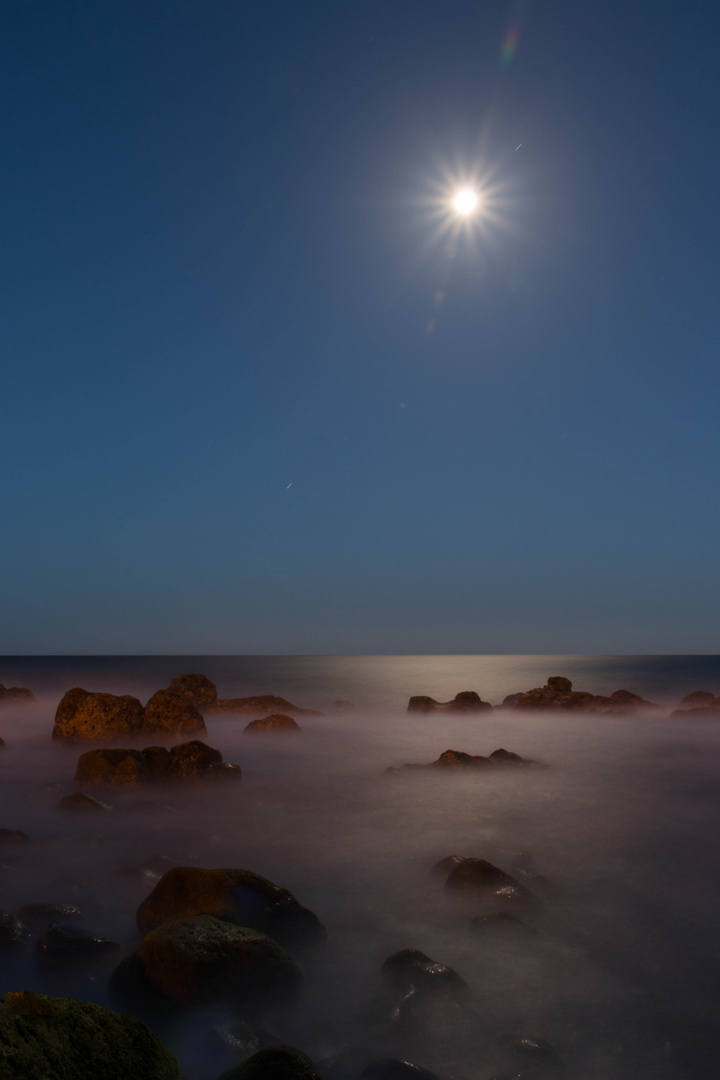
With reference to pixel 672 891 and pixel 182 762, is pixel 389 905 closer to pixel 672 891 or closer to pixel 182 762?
pixel 672 891

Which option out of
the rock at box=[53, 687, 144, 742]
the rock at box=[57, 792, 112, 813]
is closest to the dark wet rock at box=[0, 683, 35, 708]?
the rock at box=[53, 687, 144, 742]

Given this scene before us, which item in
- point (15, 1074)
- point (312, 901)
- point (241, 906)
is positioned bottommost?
point (312, 901)

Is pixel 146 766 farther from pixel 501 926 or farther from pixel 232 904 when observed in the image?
pixel 501 926

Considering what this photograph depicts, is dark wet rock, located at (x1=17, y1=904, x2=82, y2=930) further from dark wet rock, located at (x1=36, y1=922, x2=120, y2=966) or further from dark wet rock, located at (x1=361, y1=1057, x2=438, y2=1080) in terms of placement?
dark wet rock, located at (x1=361, y1=1057, x2=438, y2=1080)

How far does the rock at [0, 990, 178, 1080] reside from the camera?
2.82m

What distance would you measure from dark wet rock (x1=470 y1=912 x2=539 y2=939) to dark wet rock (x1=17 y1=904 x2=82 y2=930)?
483cm

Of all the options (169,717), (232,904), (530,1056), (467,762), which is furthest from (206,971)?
(169,717)

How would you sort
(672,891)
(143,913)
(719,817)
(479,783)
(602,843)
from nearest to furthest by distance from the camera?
(143,913)
(672,891)
(602,843)
(719,817)
(479,783)

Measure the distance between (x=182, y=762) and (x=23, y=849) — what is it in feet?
14.1

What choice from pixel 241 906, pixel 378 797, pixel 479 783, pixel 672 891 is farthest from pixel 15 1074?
→ pixel 479 783

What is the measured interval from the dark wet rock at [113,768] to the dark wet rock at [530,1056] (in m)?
10.1

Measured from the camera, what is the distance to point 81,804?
11.6 metres

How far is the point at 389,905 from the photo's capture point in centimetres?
786

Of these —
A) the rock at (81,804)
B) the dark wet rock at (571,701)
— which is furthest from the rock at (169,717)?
the dark wet rock at (571,701)
